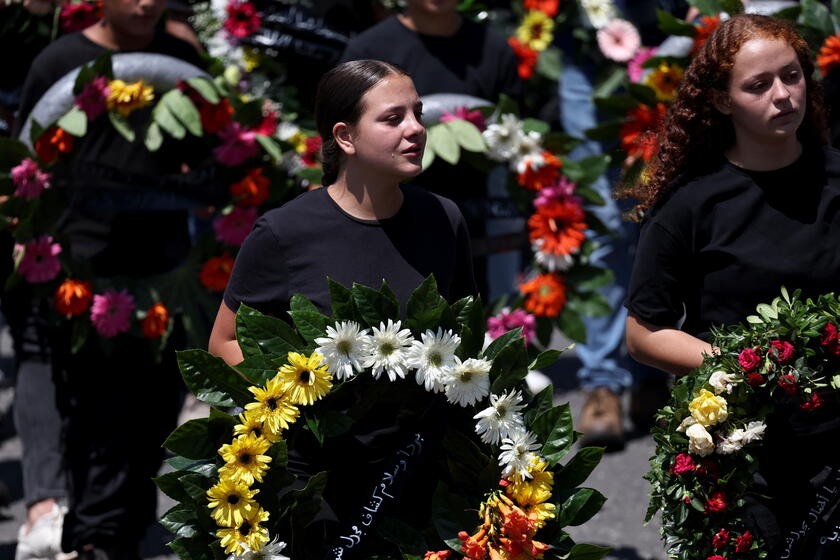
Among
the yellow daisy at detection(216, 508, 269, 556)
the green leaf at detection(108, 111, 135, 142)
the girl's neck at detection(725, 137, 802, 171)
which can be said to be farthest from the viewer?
the green leaf at detection(108, 111, 135, 142)

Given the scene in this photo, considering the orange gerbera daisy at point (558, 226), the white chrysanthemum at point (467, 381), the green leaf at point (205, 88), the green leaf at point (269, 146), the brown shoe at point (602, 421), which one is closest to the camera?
the white chrysanthemum at point (467, 381)

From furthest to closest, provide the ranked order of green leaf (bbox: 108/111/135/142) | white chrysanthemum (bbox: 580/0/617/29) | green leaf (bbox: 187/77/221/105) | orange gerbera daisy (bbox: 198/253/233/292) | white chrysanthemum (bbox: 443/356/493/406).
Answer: white chrysanthemum (bbox: 580/0/617/29)
orange gerbera daisy (bbox: 198/253/233/292)
green leaf (bbox: 187/77/221/105)
green leaf (bbox: 108/111/135/142)
white chrysanthemum (bbox: 443/356/493/406)

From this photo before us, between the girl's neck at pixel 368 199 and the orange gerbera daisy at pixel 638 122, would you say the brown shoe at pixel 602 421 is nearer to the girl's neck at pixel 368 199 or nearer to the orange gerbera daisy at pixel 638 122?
the orange gerbera daisy at pixel 638 122

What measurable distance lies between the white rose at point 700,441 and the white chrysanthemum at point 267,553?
831 millimetres

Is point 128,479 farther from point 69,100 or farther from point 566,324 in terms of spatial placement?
point 566,324

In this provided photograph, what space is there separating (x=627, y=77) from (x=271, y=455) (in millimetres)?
3486

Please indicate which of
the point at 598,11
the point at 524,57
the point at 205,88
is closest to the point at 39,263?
the point at 205,88

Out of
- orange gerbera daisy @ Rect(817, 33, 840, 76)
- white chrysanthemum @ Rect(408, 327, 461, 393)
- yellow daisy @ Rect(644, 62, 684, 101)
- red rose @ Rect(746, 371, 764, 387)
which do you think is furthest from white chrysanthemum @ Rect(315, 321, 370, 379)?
yellow daisy @ Rect(644, 62, 684, 101)

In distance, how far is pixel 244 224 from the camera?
4.73 meters

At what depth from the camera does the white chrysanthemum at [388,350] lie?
9.25ft

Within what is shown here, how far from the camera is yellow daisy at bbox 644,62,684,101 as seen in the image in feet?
15.8

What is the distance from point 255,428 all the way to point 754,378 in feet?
3.25

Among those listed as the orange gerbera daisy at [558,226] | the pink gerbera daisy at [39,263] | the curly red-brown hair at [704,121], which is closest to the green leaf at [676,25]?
the orange gerbera daisy at [558,226]

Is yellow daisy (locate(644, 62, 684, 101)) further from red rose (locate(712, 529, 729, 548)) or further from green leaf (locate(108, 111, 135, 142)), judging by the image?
red rose (locate(712, 529, 729, 548))
